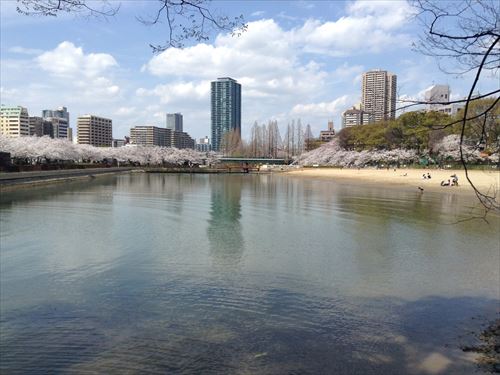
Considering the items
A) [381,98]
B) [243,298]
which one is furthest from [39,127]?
[381,98]

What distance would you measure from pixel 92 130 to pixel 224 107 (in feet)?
184

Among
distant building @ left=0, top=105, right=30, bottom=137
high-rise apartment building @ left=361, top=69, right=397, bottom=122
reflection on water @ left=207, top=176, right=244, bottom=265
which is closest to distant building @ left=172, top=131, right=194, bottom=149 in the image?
distant building @ left=0, top=105, right=30, bottom=137

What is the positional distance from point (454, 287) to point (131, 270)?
759 cm

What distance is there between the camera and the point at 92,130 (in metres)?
143

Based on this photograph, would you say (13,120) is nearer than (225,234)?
No

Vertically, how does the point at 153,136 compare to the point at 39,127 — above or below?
below

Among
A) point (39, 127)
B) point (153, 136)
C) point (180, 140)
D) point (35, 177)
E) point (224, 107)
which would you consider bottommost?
point (35, 177)

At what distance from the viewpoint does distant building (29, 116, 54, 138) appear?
134375 millimetres

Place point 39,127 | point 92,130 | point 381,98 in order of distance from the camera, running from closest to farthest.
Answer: point 381,98 → point 39,127 → point 92,130

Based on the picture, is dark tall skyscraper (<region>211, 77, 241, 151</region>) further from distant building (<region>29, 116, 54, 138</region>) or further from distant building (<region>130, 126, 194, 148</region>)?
distant building (<region>29, 116, 54, 138</region>)

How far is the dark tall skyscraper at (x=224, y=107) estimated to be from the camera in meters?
167

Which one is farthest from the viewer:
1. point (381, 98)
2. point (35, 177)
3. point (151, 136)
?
point (151, 136)

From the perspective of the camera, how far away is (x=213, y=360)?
5.83 meters

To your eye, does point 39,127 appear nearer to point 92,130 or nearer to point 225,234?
point 92,130
